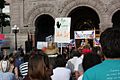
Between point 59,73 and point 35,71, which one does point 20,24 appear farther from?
point 35,71

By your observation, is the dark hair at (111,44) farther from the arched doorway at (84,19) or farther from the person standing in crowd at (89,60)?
the arched doorway at (84,19)

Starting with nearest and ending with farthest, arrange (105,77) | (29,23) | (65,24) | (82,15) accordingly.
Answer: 1. (105,77)
2. (65,24)
3. (29,23)
4. (82,15)

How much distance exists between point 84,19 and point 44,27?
3.50 metres

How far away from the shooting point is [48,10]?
30.3 meters

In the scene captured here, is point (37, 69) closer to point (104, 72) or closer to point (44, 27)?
point (104, 72)

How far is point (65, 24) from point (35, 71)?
45.4 ft

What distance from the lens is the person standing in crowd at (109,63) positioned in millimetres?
3857

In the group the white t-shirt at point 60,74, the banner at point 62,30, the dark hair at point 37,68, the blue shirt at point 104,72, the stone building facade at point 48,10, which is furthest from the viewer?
the stone building facade at point 48,10

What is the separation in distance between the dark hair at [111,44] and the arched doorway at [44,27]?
27.8m

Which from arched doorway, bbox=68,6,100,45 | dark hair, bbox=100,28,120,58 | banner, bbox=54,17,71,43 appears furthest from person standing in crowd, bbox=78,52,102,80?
arched doorway, bbox=68,6,100,45

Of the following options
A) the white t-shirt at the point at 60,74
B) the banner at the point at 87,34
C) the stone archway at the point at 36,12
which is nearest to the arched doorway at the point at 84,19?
the stone archway at the point at 36,12

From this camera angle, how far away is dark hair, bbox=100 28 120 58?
153 inches

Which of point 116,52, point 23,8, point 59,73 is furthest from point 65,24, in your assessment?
point 116,52

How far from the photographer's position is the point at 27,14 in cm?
3088
